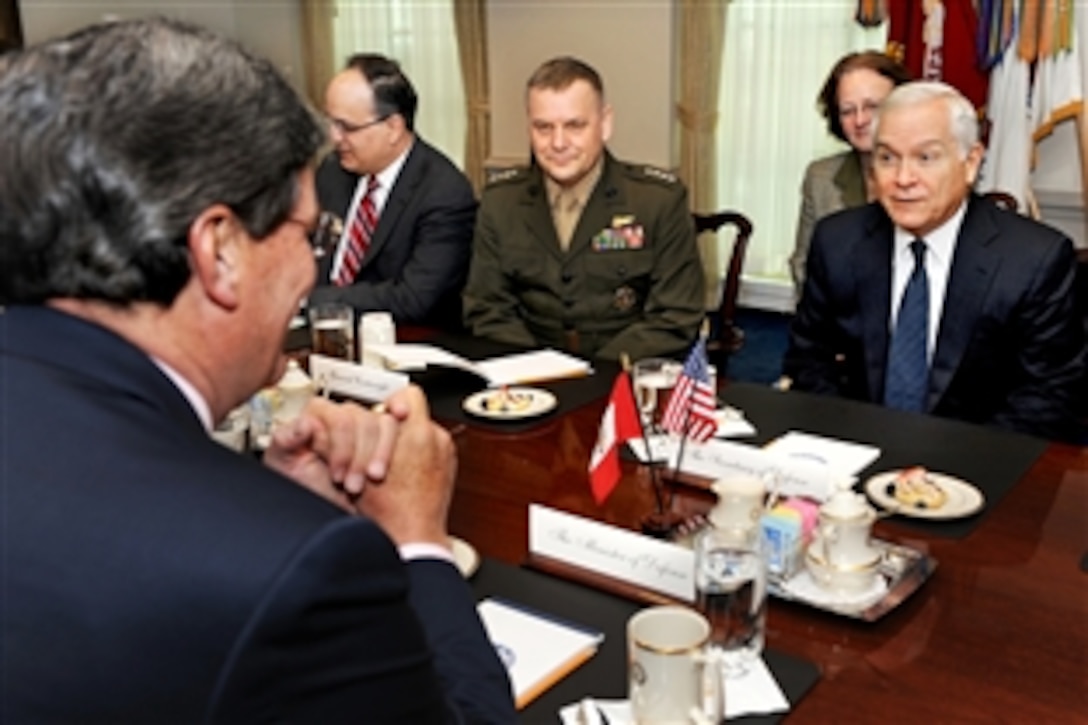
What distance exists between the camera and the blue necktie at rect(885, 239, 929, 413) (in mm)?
2361

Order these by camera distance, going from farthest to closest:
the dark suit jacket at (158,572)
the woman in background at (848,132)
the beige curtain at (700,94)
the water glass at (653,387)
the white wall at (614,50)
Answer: the white wall at (614,50) → the beige curtain at (700,94) → the woman in background at (848,132) → the water glass at (653,387) → the dark suit jacket at (158,572)

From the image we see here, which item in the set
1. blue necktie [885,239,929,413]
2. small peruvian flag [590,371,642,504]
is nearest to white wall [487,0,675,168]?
blue necktie [885,239,929,413]

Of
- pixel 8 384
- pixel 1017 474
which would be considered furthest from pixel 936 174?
pixel 8 384

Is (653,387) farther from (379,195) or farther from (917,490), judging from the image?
(379,195)

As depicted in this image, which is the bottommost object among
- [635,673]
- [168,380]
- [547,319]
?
[547,319]

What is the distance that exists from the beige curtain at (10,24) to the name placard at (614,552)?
17.2 feet

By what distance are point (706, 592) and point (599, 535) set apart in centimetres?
22

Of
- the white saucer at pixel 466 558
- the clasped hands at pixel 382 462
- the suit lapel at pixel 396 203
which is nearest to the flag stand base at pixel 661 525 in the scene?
the white saucer at pixel 466 558

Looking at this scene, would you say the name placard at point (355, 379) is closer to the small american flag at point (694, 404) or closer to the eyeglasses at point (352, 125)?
the small american flag at point (694, 404)

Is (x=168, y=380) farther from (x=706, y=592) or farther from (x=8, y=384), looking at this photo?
(x=706, y=592)

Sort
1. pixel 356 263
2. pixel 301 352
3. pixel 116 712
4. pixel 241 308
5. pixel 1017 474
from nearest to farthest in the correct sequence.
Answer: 1. pixel 116 712
2. pixel 241 308
3. pixel 1017 474
4. pixel 301 352
5. pixel 356 263

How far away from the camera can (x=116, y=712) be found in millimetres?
788

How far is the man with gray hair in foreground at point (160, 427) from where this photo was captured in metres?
0.76

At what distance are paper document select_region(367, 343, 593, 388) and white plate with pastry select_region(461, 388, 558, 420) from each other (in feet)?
0.25
